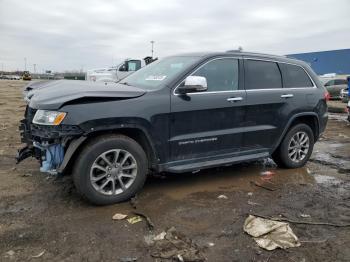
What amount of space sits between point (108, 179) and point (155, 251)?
1.27 m

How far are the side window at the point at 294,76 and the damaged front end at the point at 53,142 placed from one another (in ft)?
11.3

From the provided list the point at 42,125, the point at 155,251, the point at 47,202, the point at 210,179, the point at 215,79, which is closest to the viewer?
the point at 155,251

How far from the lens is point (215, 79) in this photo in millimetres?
5168

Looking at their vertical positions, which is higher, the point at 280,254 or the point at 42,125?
the point at 42,125

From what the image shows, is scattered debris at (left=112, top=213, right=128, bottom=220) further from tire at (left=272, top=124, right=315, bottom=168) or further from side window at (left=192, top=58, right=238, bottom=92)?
tire at (left=272, top=124, right=315, bottom=168)

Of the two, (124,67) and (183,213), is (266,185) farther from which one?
(124,67)

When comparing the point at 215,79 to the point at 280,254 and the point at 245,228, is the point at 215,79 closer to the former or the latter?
the point at 245,228

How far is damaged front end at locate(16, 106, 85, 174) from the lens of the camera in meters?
4.05

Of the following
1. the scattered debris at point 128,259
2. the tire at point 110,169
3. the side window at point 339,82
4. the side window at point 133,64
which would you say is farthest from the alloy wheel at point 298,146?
the side window at point 339,82

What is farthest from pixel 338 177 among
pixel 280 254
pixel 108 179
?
pixel 108 179

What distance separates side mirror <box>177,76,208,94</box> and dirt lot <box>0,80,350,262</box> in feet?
4.44

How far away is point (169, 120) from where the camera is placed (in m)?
4.65

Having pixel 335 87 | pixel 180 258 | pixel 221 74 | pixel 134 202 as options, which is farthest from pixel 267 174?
pixel 335 87

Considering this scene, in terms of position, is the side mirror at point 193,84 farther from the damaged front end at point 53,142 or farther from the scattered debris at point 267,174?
the scattered debris at point 267,174
